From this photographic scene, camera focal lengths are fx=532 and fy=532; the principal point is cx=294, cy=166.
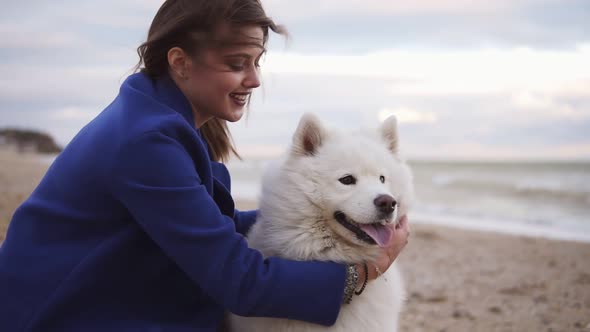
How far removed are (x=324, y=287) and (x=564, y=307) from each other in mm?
3899

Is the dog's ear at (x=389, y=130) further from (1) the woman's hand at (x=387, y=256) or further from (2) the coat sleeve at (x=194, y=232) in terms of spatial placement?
(2) the coat sleeve at (x=194, y=232)

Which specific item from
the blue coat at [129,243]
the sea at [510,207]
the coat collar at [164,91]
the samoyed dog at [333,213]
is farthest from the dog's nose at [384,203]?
the sea at [510,207]

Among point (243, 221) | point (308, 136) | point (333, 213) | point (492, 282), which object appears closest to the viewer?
point (333, 213)

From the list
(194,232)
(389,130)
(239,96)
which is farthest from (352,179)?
(194,232)

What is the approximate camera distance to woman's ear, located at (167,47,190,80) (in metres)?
2.02

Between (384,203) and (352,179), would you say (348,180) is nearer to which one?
(352,179)

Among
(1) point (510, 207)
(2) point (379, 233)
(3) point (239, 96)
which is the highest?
(3) point (239, 96)

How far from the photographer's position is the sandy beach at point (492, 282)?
4.47m

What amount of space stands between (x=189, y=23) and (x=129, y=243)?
84 centimetres

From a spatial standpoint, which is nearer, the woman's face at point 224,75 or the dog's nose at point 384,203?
the woman's face at point 224,75

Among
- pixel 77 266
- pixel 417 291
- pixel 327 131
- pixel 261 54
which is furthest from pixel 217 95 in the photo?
pixel 417 291

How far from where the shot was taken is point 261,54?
7.33ft

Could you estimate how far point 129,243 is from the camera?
6.18 feet

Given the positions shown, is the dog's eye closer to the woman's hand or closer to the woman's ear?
the woman's hand
